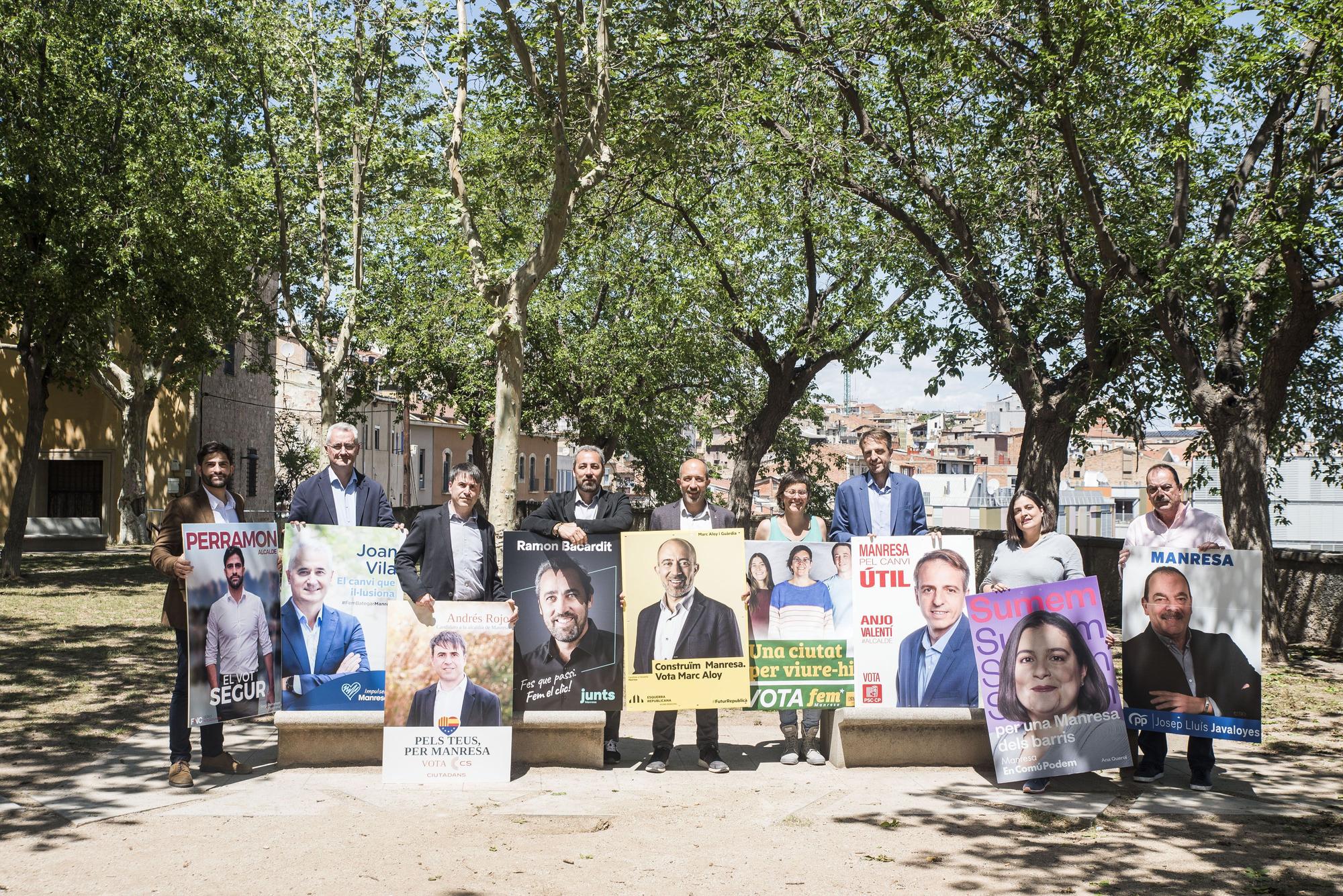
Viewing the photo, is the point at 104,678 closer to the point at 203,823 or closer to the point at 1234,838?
the point at 203,823

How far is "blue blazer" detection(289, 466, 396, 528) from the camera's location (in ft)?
23.6

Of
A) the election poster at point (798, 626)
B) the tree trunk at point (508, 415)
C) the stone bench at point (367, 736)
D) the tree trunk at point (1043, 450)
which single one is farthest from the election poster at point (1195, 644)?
the tree trunk at point (1043, 450)

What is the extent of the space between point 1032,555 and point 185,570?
482cm

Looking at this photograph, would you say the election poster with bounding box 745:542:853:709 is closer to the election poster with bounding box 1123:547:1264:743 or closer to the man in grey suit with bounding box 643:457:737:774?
the man in grey suit with bounding box 643:457:737:774

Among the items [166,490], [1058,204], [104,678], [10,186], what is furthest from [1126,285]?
[166,490]

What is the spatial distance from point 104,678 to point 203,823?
5.17 metres

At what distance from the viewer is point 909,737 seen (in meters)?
7.25

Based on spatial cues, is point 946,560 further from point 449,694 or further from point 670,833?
point 449,694

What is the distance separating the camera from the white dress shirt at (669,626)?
7109mm

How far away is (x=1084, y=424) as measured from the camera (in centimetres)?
1714

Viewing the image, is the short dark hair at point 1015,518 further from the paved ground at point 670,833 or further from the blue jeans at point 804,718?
the blue jeans at point 804,718

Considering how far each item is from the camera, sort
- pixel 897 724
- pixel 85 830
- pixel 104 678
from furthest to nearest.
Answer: pixel 104 678 → pixel 897 724 → pixel 85 830

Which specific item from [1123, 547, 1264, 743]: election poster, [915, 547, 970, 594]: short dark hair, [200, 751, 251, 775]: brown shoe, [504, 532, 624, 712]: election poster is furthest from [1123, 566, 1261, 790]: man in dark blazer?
[200, 751, 251, 775]: brown shoe

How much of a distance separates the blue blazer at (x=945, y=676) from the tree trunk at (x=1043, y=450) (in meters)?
9.21
